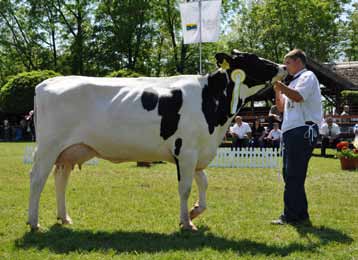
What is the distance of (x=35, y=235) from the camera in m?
6.21

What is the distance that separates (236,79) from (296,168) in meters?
1.54

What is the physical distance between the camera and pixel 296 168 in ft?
22.5

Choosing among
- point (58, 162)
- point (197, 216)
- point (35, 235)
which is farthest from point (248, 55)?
point (35, 235)

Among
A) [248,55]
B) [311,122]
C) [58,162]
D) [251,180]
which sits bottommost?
[251,180]

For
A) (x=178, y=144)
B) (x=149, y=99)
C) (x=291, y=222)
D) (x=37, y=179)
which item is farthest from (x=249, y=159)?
(x=37, y=179)

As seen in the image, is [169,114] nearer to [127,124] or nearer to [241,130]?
[127,124]

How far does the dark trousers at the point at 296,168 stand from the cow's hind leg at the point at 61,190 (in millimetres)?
3207

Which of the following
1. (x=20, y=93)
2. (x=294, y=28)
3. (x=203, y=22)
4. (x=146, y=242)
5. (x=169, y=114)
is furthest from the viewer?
Result: (x=294, y=28)

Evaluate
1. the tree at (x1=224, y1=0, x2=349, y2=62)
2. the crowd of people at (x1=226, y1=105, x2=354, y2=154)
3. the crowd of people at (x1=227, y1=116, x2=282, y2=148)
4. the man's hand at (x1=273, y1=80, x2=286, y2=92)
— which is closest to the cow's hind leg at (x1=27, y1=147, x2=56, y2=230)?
the man's hand at (x1=273, y1=80, x2=286, y2=92)

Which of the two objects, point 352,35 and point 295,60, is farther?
point 352,35

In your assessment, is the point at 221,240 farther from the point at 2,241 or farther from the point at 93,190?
the point at 93,190

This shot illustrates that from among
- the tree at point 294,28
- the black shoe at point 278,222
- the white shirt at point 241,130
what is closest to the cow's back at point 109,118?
the black shoe at point 278,222

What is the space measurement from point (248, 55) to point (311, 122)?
52.3 inches

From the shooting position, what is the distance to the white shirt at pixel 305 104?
6.65m
